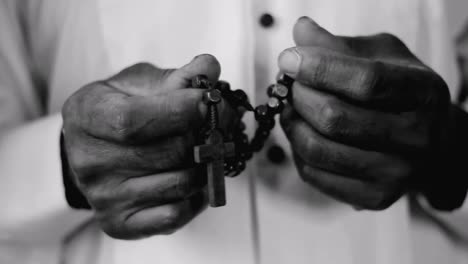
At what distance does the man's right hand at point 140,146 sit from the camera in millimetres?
502

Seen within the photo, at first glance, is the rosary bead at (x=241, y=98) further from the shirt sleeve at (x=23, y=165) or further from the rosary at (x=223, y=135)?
the shirt sleeve at (x=23, y=165)

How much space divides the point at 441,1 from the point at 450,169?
0.35 metres

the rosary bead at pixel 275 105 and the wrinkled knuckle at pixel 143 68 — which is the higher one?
the wrinkled knuckle at pixel 143 68

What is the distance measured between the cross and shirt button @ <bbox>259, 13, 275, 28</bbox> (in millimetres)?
262

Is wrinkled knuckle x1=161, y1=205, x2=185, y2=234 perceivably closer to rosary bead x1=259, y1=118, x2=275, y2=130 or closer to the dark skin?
the dark skin

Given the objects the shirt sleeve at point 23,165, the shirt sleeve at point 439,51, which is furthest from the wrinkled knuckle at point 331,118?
the shirt sleeve at point 23,165

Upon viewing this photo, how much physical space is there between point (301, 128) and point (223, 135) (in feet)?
0.37

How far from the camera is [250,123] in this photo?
68cm

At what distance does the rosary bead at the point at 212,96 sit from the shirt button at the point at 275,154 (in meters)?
0.22

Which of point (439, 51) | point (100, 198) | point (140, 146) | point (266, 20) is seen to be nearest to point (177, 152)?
point (140, 146)

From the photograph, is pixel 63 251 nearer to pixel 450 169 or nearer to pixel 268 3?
pixel 268 3

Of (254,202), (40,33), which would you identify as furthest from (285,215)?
(40,33)

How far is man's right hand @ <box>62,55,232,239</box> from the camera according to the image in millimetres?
502

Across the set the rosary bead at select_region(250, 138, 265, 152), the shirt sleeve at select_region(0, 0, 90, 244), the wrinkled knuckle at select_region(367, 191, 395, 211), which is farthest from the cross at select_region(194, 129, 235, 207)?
the shirt sleeve at select_region(0, 0, 90, 244)
